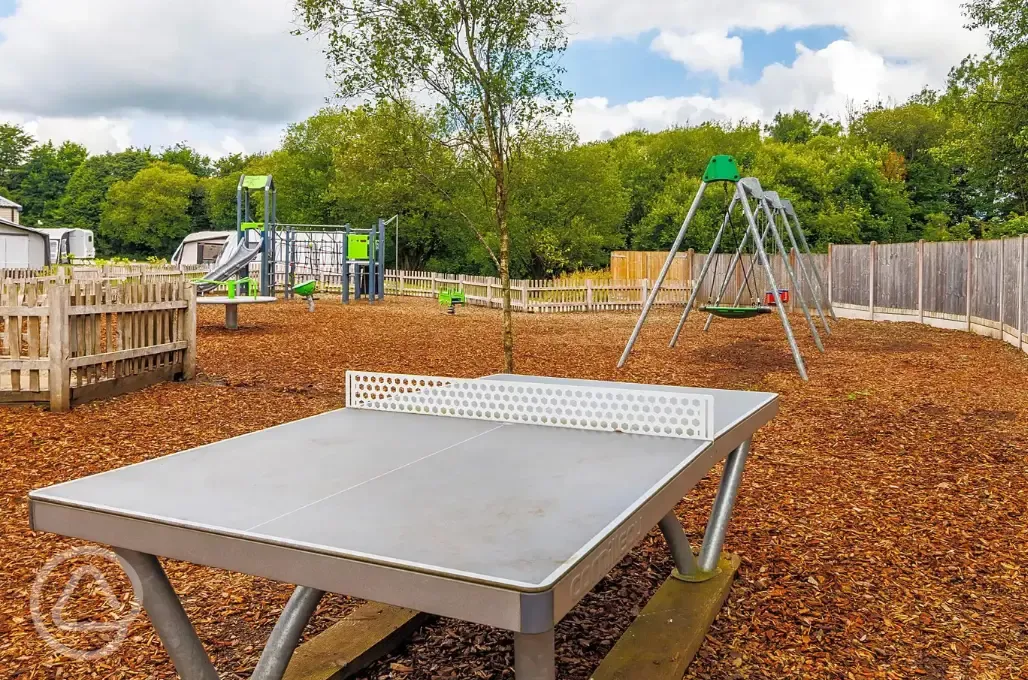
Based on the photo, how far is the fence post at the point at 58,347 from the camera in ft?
26.2

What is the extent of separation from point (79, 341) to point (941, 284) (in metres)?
17.5

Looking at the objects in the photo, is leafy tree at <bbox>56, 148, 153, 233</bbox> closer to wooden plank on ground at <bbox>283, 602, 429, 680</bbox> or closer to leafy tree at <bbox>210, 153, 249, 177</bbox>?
leafy tree at <bbox>210, 153, 249, 177</bbox>

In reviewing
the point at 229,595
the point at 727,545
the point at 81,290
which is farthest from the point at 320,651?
the point at 81,290

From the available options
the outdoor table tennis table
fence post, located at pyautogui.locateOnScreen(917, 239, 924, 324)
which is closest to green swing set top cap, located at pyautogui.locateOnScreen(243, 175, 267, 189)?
fence post, located at pyautogui.locateOnScreen(917, 239, 924, 324)

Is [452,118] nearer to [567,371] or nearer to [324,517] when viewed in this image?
[567,371]

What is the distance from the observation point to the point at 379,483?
2.54 metres

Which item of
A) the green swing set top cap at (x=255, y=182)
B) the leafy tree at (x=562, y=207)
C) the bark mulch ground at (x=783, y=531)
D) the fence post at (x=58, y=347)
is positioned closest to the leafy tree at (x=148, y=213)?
the green swing set top cap at (x=255, y=182)

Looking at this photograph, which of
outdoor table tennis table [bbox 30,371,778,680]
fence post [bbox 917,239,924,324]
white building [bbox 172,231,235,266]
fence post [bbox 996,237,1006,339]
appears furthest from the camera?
white building [bbox 172,231,235,266]

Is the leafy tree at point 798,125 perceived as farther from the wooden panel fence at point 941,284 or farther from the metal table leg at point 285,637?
the metal table leg at point 285,637

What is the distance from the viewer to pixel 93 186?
80688 mm

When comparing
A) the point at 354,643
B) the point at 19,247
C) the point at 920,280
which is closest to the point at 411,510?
the point at 354,643

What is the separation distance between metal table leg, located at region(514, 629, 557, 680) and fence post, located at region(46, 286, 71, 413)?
7.54 m

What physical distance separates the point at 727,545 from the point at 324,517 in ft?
10.9

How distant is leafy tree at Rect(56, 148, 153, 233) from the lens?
259 feet
